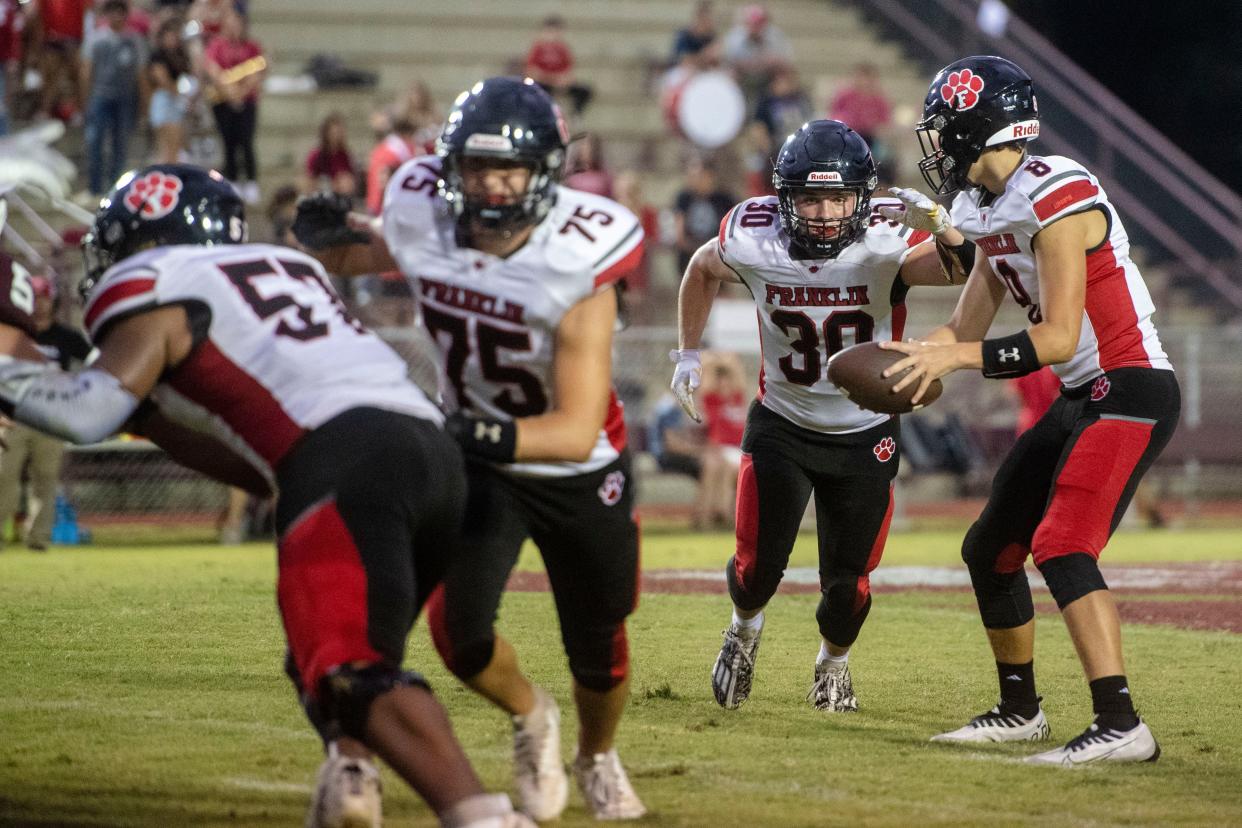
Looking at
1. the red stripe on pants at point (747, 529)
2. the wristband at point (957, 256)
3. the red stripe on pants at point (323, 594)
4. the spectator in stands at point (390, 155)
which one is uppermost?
the wristband at point (957, 256)

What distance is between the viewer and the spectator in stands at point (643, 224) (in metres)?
14.1

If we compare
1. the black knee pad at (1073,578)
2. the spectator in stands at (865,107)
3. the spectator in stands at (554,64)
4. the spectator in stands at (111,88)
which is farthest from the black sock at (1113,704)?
the spectator in stands at (554,64)


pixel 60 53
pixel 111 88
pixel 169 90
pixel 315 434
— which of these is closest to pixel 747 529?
pixel 315 434

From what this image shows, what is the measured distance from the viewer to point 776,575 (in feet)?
19.0

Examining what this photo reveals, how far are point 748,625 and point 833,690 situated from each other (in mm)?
363

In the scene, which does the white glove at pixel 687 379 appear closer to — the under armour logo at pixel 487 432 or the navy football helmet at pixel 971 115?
the navy football helmet at pixel 971 115

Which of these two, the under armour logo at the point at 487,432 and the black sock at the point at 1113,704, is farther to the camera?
the black sock at the point at 1113,704

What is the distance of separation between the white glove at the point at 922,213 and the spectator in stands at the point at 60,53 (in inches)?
453

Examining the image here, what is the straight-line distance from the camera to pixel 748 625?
582 cm

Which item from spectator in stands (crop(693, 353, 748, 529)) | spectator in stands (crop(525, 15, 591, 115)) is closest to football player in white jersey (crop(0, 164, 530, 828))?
spectator in stands (crop(693, 353, 748, 529))

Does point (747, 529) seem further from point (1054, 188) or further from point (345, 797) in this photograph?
point (345, 797)

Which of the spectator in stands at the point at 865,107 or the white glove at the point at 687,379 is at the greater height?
the white glove at the point at 687,379

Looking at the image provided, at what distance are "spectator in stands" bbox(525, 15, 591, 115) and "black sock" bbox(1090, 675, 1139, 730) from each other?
12.3m

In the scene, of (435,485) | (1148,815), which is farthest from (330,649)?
(1148,815)
